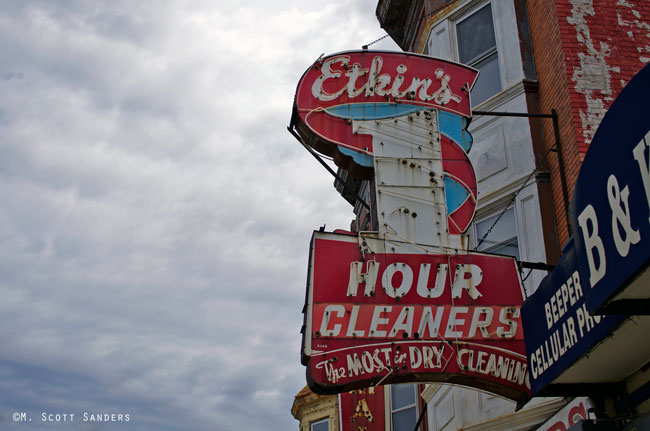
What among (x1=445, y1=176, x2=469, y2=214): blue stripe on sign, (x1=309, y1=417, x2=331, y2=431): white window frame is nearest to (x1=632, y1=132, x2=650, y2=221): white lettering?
(x1=445, y1=176, x2=469, y2=214): blue stripe on sign

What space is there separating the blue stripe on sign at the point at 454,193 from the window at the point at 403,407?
6406 millimetres

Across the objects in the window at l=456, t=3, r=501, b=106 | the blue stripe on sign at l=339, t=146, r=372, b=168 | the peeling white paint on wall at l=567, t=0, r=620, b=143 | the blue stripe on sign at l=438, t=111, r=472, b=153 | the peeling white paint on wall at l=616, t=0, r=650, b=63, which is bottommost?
the blue stripe on sign at l=339, t=146, r=372, b=168

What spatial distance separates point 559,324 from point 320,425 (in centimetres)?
1545

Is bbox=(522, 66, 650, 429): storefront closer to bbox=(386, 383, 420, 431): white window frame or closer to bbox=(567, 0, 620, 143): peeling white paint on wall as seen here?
bbox=(567, 0, 620, 143): peeling white paint on wall

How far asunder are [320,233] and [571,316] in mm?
2953

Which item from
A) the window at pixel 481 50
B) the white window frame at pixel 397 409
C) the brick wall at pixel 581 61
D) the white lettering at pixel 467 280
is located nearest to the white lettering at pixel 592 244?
the white lettering at pixel 467 280

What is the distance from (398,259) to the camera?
8.00m

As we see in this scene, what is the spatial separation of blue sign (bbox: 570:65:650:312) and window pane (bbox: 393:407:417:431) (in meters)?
9.98

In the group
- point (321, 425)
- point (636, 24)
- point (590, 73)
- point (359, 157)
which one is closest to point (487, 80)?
point (590, 73)

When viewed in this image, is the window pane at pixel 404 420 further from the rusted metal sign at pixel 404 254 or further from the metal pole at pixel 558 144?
the rusted metal sign at pixel 404 254

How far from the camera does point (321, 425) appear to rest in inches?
809

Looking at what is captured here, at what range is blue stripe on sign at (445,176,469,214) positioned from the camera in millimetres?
8797

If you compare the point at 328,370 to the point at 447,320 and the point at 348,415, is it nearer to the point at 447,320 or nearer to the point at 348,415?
the point at 447,320

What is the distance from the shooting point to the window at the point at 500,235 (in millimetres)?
10484
